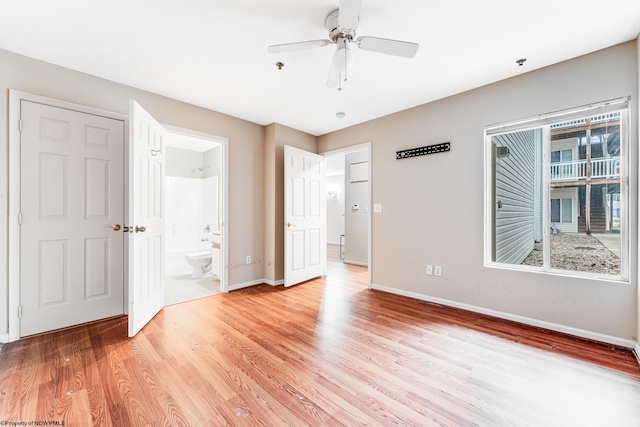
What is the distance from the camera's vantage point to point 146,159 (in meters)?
2.57

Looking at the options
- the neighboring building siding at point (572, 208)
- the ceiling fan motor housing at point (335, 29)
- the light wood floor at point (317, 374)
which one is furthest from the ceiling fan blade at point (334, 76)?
the neighboring building siding at point (572, 208)

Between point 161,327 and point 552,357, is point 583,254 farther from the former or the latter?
point 161,327

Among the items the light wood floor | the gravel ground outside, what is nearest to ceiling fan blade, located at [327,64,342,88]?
the light wood floor

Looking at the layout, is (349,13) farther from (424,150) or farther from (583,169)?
(583,169)

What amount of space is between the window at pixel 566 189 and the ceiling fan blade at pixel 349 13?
2.06 meters

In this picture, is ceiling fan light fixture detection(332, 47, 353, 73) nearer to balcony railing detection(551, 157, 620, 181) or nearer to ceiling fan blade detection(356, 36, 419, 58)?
ceiling fan blade detection(356, 36, 419, 58)

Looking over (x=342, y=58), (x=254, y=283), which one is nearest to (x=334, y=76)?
(x=342, y=58)

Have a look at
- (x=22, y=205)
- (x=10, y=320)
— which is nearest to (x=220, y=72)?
(x=22, y=205)

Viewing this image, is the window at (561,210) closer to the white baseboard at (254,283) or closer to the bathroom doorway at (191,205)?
the white baseboard at (254,283)

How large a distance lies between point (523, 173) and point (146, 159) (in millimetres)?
4073

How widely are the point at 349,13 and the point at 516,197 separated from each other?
2.89 m

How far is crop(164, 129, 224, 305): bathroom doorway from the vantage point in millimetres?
4645

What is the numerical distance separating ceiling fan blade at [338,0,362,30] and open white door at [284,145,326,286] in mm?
2314

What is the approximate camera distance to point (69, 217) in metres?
2.45
